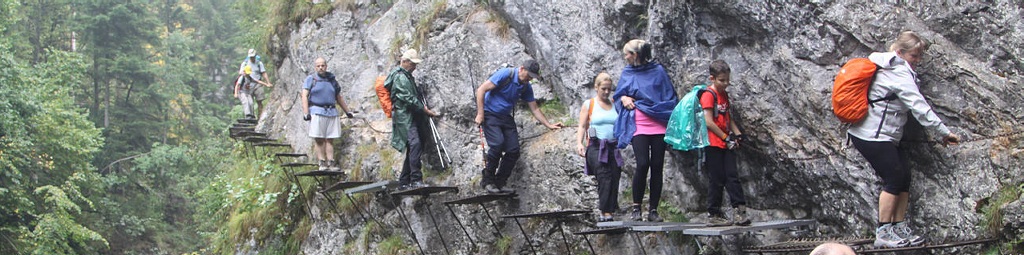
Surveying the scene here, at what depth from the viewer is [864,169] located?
704 cm

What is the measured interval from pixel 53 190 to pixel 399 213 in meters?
14.4

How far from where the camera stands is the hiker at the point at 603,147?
27.7ft

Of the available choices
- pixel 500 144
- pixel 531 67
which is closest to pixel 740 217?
pixel 531 67

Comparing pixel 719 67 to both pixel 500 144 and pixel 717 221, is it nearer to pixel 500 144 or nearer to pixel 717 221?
pixel 717 221

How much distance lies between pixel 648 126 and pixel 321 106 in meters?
5.20

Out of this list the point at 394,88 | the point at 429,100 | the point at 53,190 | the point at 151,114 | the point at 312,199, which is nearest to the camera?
the point at 394,88

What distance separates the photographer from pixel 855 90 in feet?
21.3

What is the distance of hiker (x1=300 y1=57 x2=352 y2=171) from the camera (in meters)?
11.7

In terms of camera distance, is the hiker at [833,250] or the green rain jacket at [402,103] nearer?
the hiker at [833,250]

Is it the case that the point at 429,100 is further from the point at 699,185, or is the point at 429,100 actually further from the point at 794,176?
the point at 794,176

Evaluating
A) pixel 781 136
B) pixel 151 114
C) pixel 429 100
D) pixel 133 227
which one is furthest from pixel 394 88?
pixel 151 114

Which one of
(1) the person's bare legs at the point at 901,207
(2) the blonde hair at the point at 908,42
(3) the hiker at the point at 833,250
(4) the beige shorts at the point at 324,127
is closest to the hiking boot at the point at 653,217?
(1) the person's bare legs at the point at 901,207

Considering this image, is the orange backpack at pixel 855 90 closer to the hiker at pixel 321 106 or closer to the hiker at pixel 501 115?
the hiker at pixel 501 115

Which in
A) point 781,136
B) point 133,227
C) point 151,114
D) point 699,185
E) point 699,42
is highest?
point 699,42
